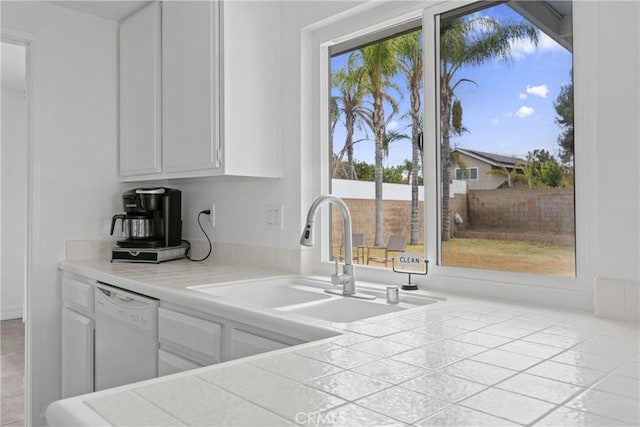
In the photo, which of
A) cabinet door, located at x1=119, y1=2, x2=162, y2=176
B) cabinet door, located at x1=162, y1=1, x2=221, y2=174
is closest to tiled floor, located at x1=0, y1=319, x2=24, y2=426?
cabinet door, located at x1=119, y1=2, x2=162, y2=176

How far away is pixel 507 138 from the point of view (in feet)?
5.44

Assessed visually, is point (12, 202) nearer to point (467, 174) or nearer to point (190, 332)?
point (190, 332)

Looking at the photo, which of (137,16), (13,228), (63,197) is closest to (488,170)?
→ (137,16)

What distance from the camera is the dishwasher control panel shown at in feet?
5.95

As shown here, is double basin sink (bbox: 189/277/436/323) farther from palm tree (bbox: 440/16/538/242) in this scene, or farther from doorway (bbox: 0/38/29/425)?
doorway (bbox: 0/38/29/425)

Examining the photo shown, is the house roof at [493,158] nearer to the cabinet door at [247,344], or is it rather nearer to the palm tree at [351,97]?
the palm tree at [351,97]

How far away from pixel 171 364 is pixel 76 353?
1.09m

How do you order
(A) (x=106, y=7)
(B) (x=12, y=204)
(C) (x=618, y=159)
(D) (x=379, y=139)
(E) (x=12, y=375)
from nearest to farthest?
(C) (x=618, y=159) → (D) (x=379, y=139) → (A) (x=106, y=7) → (E) (x=12, y=375) → (B) (x=12, y=204)

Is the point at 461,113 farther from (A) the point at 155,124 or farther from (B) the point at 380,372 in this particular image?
(A) the point at 155,124

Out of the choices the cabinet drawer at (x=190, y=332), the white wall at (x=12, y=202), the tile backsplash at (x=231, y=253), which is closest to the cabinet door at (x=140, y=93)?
the tile backsplash at (x=231, y=253)

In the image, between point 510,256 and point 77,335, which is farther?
point 77,335

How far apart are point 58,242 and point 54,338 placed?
1.77 feet
